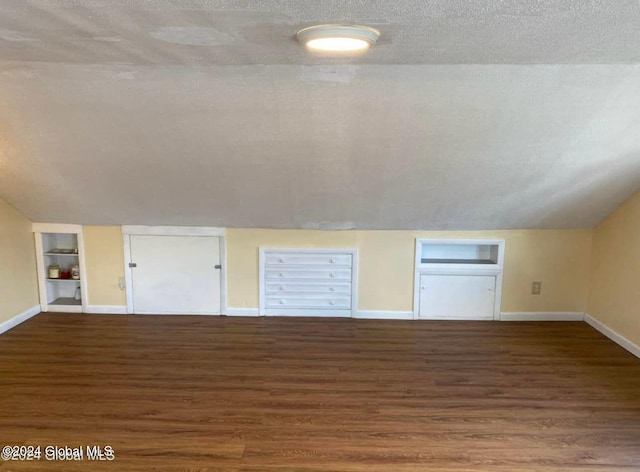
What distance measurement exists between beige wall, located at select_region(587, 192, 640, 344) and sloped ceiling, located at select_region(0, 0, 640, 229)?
0.52ft

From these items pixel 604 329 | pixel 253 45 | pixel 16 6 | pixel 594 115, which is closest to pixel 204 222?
pixel 253 45

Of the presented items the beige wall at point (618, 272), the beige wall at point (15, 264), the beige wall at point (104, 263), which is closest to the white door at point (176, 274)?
the beige wall at point (104, 263)

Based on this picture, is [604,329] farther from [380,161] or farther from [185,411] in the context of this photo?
[185,411]

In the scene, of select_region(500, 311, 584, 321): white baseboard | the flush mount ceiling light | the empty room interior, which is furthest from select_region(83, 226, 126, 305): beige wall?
select_region(500, 311, 584, 321): white baseboard

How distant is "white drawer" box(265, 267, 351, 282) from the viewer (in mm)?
3945

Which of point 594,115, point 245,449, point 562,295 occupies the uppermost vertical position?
point 594,115

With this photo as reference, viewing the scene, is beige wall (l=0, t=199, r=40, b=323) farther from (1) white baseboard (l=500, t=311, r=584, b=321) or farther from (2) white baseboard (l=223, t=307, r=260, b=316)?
(1) white baseboard (l=500, t=311, r=584, b=321)

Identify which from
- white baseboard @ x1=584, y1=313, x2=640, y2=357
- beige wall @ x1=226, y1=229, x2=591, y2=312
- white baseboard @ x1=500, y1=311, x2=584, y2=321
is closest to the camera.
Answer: white baseboard @ x1=584, y1=313, x2=640, y2=357

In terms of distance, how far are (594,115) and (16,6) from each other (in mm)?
2608

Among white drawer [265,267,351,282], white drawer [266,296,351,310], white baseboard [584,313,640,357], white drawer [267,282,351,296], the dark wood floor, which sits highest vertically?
white drawer [265,267,351,282]

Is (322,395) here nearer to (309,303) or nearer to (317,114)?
(309,303)

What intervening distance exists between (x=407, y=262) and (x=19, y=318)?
133 inches

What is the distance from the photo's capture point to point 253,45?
170cm

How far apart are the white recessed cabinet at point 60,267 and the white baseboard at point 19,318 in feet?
0.28
